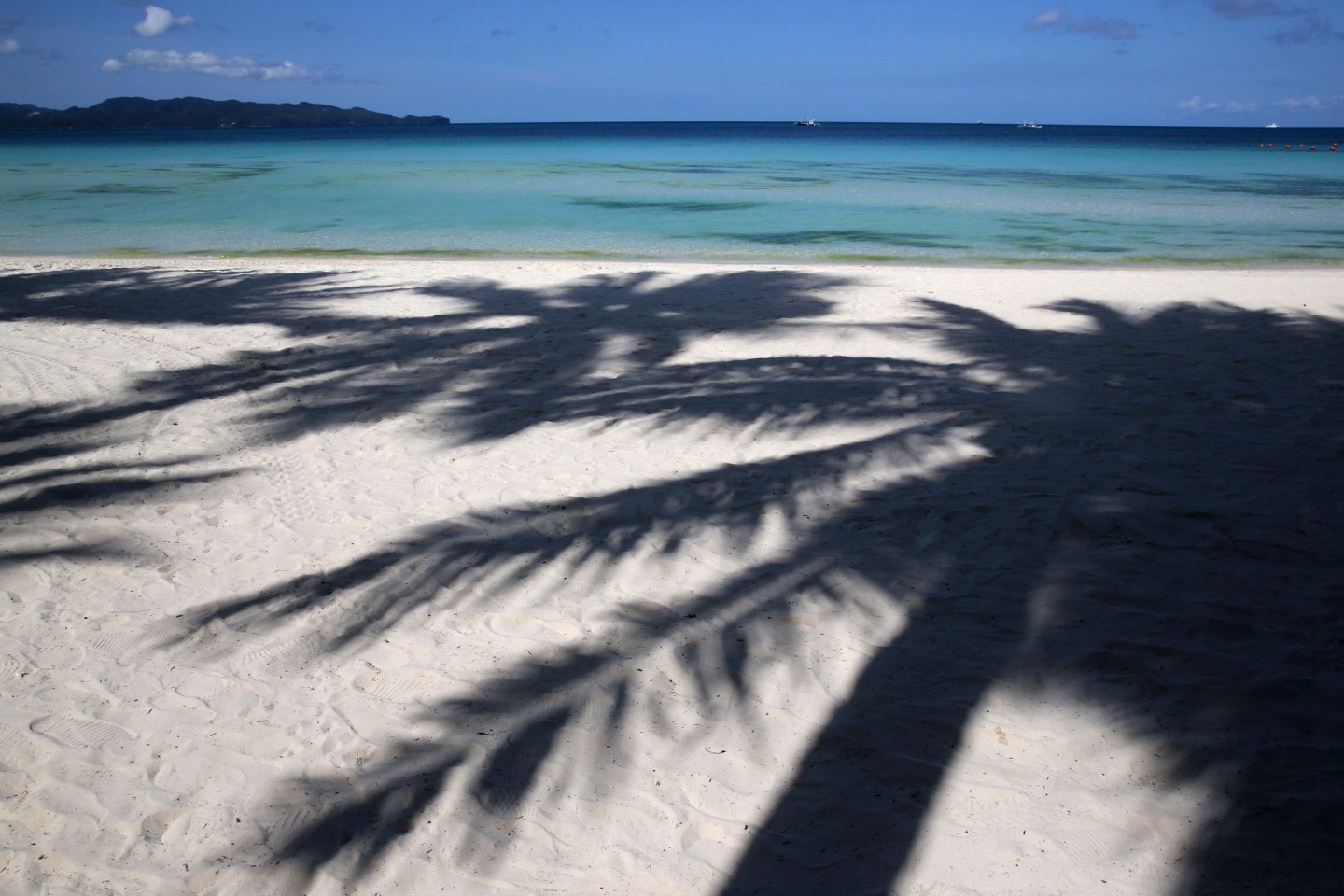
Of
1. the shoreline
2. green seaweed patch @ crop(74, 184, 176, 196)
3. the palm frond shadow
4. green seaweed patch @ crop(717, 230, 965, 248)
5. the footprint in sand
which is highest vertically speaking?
green seaweed patch @ crop(74, 184, 176, 196)

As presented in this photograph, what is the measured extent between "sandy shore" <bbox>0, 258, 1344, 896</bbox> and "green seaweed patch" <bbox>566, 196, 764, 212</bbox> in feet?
52.7

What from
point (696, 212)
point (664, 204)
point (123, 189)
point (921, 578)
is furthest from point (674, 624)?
point (123, 189)

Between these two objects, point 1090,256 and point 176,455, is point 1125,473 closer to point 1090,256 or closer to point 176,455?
point 176,455

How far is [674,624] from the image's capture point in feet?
11.7

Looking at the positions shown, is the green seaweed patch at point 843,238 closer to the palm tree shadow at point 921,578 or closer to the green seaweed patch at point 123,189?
the palm tree shadow at point 921,578

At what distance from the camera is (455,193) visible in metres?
26.7

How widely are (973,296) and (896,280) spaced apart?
130cm

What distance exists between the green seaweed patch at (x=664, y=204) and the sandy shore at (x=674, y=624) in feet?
52.7

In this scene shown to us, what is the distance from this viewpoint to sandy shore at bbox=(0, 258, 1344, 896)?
8.17ft

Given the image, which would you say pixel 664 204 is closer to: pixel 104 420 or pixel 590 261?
pixel 590 261

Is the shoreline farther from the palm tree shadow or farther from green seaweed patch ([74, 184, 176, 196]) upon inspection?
green seaweed patch ([74, 184, 176, 196])

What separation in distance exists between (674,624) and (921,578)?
3.74 feet

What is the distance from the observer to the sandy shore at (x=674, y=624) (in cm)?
249

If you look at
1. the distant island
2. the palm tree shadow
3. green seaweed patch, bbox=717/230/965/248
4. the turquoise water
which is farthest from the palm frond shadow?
the distant island
